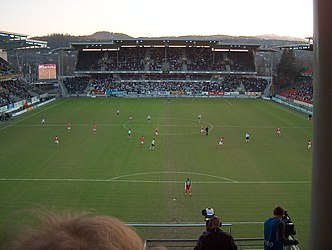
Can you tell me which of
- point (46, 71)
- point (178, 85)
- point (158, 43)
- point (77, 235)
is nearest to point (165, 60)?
point (158, 43)

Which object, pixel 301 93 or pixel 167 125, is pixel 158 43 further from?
pixel 167 125

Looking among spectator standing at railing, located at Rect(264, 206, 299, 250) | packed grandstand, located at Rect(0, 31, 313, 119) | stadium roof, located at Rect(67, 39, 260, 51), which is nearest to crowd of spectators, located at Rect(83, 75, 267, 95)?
packed grandstand, located at Rect(0, 31, 313, 119)

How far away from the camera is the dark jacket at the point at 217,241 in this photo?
389 centimetres

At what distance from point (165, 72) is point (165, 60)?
4.91 m

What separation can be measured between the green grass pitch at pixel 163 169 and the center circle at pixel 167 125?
0.10 metres

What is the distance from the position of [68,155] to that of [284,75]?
80.9 metres

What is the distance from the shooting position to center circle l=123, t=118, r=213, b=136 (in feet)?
130

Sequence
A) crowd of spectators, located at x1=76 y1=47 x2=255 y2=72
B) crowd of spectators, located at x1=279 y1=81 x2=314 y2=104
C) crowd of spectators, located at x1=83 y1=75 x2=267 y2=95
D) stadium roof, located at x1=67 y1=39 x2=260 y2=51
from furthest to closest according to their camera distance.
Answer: crowd of spectators, located at x1=76 y1=47 x2=255 y2=72, crowd of spectators, located at x1=83 y1=75 x2=267 y2=95, stadium roof, located at x1=67 y1=39 x2=260 y2=51, crowd of spectators, located at x1=279 y1=81 x2=314 y2=104

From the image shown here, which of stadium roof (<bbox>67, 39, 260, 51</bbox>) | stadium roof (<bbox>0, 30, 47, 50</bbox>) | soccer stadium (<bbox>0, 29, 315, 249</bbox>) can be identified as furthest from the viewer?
stadium roof (<bbox>67, 39, 260, 51</bbox>)

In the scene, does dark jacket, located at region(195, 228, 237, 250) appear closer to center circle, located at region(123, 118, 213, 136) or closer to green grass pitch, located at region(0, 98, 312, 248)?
green grass pitch, located at region(0, 98, 312, 248)

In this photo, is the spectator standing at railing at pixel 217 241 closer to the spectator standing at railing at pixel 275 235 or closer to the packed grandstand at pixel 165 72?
the spectator standing at railing at pixel 275 235

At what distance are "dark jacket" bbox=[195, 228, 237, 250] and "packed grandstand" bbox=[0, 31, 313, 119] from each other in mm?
71210

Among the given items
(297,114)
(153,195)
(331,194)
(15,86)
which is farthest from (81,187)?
(15,86)

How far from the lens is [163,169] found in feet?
84.5
